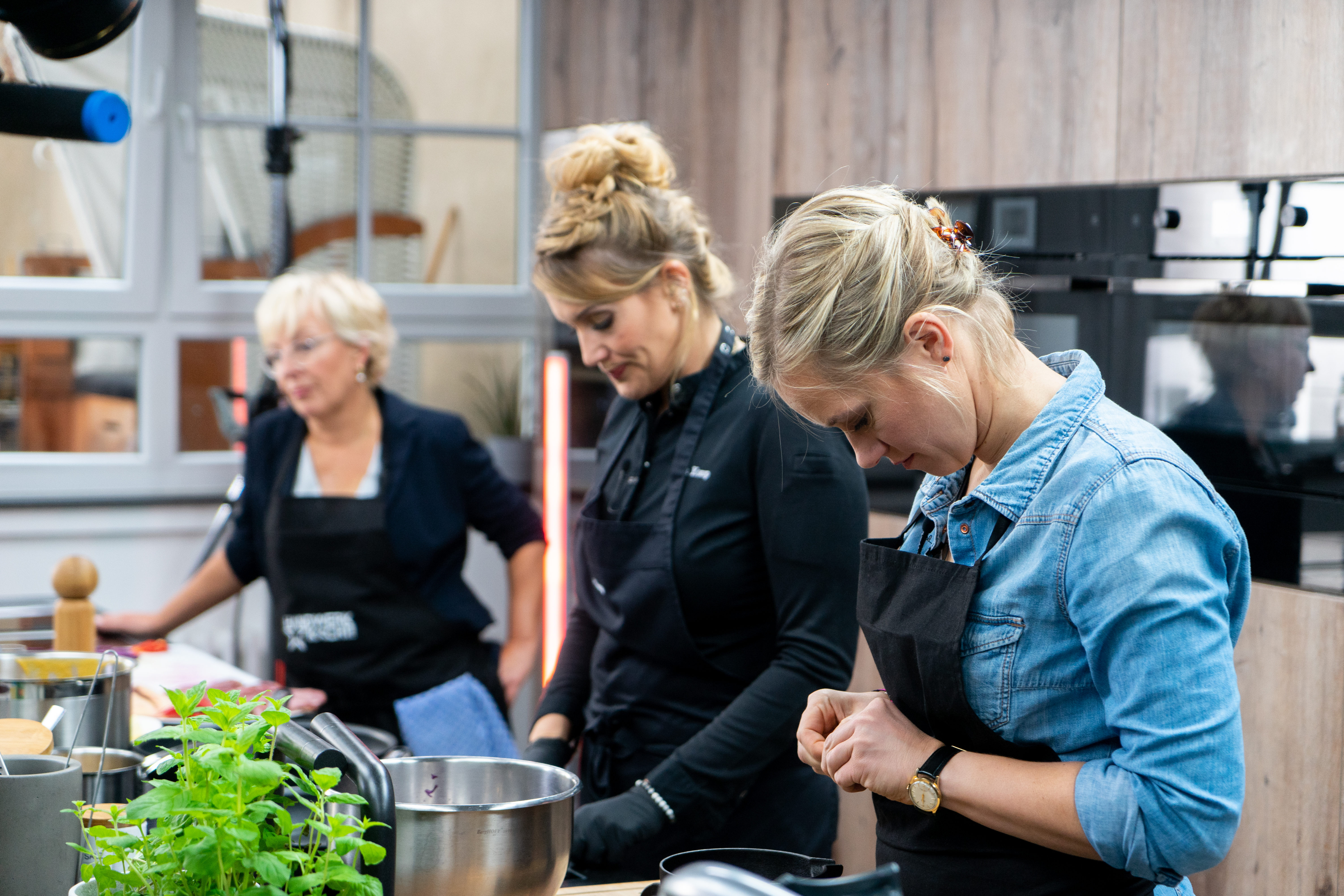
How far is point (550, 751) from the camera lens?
1808 mm

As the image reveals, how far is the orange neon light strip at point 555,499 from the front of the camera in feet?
9.96

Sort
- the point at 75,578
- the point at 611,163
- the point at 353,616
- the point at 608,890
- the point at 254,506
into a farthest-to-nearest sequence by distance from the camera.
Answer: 1. the point at 254,506
2. the point at 353,616
3. the point at 75,578
4. the point at 611,163
5. the point at 608,890

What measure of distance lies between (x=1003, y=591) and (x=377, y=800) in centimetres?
55

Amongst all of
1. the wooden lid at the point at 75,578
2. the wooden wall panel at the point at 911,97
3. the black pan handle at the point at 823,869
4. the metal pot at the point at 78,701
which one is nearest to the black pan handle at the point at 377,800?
the black pan handle at the point at 823,869

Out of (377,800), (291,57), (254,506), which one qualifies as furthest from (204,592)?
(377,800)

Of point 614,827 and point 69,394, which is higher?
point 69,394

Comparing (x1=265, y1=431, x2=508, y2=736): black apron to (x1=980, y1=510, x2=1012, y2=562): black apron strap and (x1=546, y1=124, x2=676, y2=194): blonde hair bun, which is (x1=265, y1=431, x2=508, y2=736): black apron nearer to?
(x1=546, y1=124, x2=676, y2=194): blonde hair bun

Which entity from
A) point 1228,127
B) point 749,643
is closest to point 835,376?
point 749,643

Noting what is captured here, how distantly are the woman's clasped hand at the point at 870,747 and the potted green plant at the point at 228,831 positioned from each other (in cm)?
46

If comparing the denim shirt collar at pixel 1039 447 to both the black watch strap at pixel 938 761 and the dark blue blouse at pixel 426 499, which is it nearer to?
the black watch strap at pixel 938 761

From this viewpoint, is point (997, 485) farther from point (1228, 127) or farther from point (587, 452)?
point (587, 452)

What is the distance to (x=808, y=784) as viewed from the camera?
5.53 feet

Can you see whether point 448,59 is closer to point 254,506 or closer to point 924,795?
point 254,506

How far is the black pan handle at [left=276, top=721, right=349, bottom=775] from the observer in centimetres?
97
